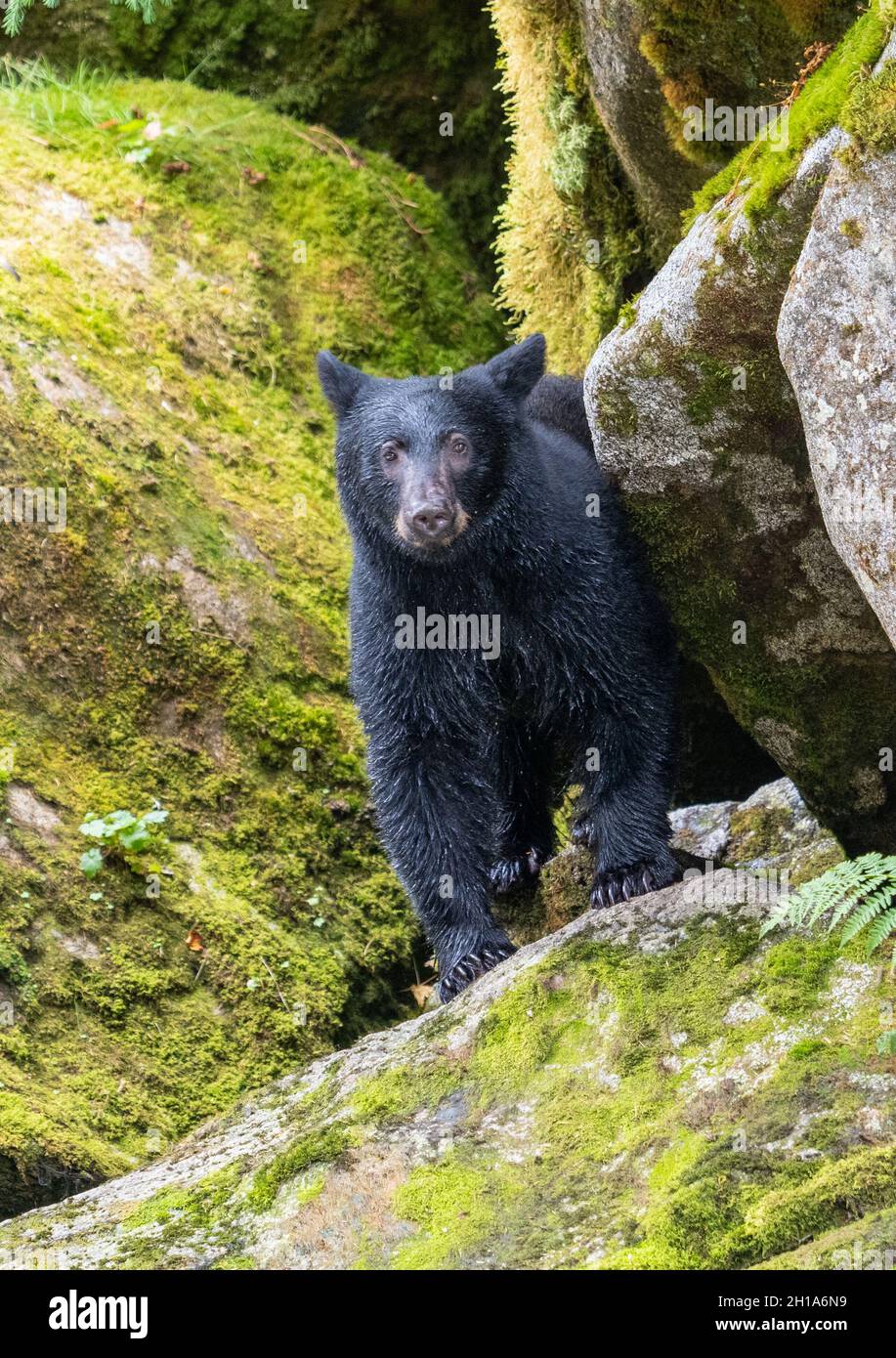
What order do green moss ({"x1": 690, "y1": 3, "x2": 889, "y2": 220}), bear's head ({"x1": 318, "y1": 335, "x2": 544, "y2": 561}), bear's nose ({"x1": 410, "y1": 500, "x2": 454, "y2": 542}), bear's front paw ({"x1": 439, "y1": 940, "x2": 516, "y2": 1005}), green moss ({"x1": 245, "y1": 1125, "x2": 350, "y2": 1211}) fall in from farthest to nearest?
1. bear's front paw ({"x1": 439, "y1": 940, "x2": 516, "y2": 1005})
2. bear's head ({"x1": 318, "y1": 335, "x2": 544, "y2": 561})
3. bear's nose ({"x1": 410, "y1": 500, "x2": 454, "y2": 542})
4. green moss ({"x1": 245, "y1": 1125, "x2": 350, "y2": 1211})
5. green moss ({"x1": 690, "y1": 3, "x2": 889, "y2": 220})

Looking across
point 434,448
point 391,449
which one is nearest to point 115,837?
point 391,449

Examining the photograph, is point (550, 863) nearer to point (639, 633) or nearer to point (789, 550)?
point (639, 633)

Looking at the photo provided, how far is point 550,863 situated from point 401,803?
1.31m

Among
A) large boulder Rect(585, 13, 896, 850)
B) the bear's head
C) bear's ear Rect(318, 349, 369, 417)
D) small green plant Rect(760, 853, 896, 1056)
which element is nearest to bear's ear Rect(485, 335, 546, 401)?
the bear's head

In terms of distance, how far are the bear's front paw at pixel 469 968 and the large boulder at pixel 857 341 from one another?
2908mm

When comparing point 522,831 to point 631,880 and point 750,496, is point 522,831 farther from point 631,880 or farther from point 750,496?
point 750,496

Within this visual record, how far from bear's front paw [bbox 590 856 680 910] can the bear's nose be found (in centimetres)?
187

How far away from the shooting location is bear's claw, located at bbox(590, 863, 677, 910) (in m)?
6.97

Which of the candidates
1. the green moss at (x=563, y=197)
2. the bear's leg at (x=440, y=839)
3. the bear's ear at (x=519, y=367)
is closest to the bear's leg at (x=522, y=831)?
the bear's leg at (x=440, y=839)

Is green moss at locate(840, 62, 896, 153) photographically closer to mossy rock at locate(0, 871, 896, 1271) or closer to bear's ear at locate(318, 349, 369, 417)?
mossy rock at locate(0, 871, 896, 1271)

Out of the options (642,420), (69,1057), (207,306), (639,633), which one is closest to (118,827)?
(69,1057)

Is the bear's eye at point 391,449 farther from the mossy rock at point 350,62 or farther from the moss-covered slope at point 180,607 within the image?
the mossy rock at point 350,62

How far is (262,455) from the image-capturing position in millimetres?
10336

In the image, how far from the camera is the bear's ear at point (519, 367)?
7.16 metres
